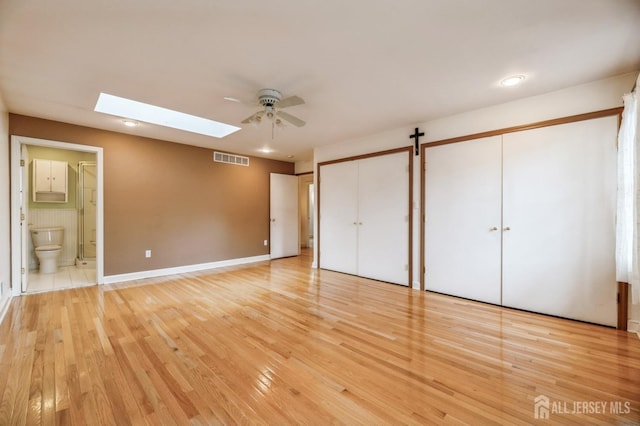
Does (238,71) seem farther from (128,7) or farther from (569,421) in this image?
(569,421)

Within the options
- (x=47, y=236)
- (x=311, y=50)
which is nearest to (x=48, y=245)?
(x=47, y=236)

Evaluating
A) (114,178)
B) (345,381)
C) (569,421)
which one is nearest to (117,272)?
(114,178)

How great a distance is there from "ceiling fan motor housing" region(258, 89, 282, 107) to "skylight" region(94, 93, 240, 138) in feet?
4.94

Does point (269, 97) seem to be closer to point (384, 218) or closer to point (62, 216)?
point (384, 218)

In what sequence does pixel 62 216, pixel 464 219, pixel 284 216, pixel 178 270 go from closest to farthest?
pixel 464 219, pixel 178 270, pixel 62 216, pixel 284 216

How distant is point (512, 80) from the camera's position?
2.68 m

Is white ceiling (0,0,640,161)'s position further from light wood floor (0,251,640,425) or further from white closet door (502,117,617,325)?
light wood floor (0,251,640,425)

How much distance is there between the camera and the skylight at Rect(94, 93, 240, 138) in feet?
11.8

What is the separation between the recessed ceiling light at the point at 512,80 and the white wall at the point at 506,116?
53 centimetres

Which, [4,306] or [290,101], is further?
[4,306]

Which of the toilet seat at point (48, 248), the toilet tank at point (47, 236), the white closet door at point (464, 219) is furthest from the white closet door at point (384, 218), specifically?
the toilet tank at point (47, 236)

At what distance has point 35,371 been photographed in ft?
6.30

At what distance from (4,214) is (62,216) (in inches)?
113

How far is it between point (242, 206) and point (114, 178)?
2.31 metres
